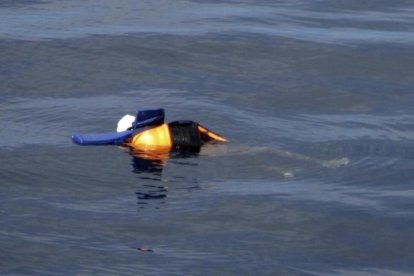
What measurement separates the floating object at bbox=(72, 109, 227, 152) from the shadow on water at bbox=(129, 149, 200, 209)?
0.16 feet

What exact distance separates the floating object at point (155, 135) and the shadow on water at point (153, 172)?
0.16 feet

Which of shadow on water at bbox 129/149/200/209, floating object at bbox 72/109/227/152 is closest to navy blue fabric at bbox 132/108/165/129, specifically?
floating object at bbox 72/109/227/152

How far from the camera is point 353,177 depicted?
249 inches

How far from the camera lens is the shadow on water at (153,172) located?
5988 millimetres

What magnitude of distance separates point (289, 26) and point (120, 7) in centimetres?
162

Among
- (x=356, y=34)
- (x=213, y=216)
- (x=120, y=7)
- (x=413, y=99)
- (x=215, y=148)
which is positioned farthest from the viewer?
(x=120, y=7)

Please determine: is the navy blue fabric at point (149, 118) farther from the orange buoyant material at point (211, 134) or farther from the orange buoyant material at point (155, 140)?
the orange buoyant material at point (211, 134)

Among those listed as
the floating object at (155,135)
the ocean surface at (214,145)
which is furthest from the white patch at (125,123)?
the ocean surface at (214,145)

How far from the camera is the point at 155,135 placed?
666 centimetres

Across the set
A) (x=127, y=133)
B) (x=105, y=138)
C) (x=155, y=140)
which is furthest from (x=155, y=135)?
(x=105, y=138)

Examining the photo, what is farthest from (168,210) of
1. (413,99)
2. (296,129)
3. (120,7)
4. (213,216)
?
(120,7)

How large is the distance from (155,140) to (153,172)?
37 cm

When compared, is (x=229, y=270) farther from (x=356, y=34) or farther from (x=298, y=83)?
(x=356, y=34)

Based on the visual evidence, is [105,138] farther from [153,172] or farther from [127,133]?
[153,172]
